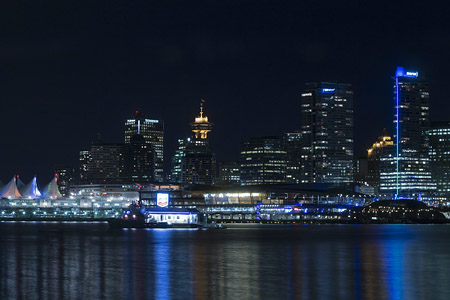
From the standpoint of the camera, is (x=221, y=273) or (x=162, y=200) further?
(x=162, y=200)

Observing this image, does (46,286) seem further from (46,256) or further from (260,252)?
(260,252)

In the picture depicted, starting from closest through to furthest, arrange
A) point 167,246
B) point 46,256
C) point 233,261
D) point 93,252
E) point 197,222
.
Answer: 1. point 233,261
2. point 46,256
3. point 93,252
4. point 167,246
5. point 197,222

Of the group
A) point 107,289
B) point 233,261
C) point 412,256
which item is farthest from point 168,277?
point 412,256

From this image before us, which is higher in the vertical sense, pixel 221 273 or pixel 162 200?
pixel 162 200

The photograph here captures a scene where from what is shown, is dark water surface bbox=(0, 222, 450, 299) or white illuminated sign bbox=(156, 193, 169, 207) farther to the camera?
white illuminated sign bbox=(156, 193, 169, 207)

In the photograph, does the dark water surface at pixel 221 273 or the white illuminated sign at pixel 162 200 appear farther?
the white illuminated sign at pixel 162 200

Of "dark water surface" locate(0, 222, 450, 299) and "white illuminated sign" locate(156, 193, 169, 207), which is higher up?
"white illuminated sign" locate(156, 193, 169, 207)

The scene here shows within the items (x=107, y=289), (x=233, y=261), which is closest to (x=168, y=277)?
(x=107, y=289)

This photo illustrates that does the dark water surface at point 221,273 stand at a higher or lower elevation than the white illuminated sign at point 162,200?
lower

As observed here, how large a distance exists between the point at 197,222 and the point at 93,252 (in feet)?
307

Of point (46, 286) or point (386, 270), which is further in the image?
point (386, 270)

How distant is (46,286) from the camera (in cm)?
5638

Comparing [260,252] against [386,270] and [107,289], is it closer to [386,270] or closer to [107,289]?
[386,270]

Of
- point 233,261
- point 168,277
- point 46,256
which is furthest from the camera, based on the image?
point 46,256
